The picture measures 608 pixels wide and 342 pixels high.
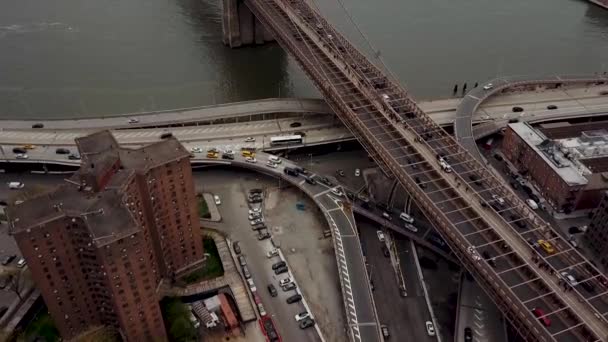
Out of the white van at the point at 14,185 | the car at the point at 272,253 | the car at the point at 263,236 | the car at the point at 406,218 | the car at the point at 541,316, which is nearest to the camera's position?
the car at the point at 541,316

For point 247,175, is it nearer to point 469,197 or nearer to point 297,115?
point 297,115

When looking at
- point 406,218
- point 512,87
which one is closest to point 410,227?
point 406,218

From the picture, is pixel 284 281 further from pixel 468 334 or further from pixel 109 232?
pixel 109 232

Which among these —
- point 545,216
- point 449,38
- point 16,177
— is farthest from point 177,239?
point 449,38

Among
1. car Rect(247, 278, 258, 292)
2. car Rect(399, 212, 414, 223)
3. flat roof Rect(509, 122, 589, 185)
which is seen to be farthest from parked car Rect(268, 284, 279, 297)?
flat roof Rect(509, 122, 589, 185)

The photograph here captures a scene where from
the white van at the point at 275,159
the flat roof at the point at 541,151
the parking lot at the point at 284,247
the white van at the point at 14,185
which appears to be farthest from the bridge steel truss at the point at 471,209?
the white van at the point at 14,185

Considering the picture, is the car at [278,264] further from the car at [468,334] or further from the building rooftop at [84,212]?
the building rooftop at [84,212]
